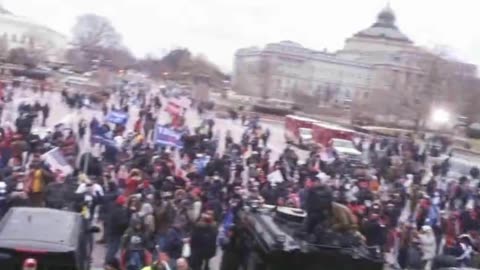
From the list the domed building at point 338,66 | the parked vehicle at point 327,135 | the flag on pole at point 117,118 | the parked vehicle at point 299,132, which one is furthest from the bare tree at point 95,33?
the flag on pole at point 117,118

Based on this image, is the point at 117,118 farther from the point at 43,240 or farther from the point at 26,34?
the point at 26,34

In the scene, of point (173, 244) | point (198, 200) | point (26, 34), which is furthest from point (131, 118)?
point (26, 34)

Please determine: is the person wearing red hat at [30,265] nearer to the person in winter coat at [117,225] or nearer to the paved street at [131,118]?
the person in winter coat at [117,225]

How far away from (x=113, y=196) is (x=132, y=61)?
16346 cm

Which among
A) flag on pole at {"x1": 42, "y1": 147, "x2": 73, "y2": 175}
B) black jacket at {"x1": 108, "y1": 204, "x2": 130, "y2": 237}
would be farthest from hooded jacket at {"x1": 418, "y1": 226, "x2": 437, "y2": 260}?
flag on pole at {"x1": 42, "y1": 147, "x2": 73, "y2": 175}

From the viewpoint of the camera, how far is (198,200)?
1585 centimetres

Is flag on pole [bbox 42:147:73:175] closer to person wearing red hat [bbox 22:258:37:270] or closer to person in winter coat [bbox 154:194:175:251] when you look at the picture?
person in winter coat [bbox 154:194:175:251]

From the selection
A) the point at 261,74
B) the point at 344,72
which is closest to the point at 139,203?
the point at 261,74

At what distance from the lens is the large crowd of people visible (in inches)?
526

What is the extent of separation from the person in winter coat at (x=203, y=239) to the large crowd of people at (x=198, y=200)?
0.01m

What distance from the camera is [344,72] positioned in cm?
15862

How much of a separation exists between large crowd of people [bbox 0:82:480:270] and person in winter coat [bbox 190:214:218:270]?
1cm

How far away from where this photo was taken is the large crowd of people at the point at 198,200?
13367mm

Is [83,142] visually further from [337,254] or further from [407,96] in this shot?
[407,96]
